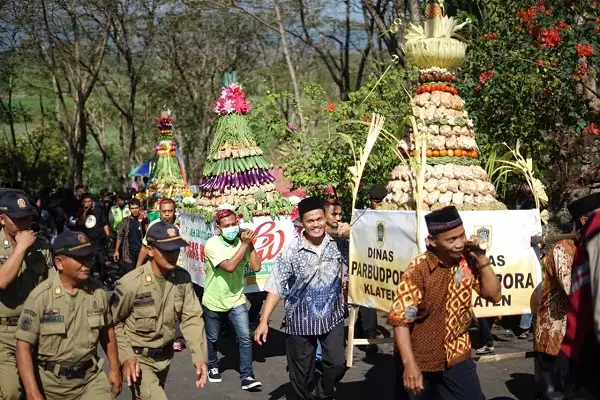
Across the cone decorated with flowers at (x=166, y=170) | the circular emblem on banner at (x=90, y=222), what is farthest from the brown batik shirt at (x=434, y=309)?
the cone decorated with flowers at (x=166, y=170)

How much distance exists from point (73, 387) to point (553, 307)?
3.26 m

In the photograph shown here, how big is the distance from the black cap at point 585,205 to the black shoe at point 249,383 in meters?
5.14

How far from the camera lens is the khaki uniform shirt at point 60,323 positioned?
17.9 feet

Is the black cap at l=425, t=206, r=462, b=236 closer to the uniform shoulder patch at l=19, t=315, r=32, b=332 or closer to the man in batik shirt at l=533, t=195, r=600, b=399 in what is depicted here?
the man in batik shirt at l=533, t=195, r=600, b=399

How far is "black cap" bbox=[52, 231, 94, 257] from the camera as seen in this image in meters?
5.53

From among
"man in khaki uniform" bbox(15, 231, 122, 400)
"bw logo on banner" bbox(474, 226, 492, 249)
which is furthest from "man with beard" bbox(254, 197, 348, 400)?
"man in khaki uniform" bbox(15, 231, 122, 400)

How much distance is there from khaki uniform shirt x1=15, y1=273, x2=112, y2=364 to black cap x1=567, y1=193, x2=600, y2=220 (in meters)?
2.88

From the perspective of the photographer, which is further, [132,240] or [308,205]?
[132,240]

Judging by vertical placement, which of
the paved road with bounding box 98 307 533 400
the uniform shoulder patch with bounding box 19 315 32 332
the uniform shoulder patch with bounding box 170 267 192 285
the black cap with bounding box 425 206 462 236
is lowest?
the paved road with bounding box 98 307 533 400

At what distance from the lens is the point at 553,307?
21.0 ft

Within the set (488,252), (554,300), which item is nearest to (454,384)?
(554,300)

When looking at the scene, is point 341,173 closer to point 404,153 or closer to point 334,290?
point 404,153

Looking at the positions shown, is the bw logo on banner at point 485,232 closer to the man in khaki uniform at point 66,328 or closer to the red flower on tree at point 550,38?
the man in khaki uniform at point 66,328

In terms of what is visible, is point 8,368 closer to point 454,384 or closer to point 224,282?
point 454,384
